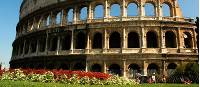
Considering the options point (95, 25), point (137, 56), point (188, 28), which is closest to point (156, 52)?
point (137, 56)

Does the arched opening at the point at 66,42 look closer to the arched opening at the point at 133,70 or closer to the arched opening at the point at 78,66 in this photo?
the arched opening at the point at 78,66

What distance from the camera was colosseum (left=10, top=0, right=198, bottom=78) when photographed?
1245 inches

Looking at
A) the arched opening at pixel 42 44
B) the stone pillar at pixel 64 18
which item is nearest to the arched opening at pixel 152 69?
the stone pillar at pixel 64 18

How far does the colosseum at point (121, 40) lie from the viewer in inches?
1245

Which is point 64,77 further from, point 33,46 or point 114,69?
point 33,46

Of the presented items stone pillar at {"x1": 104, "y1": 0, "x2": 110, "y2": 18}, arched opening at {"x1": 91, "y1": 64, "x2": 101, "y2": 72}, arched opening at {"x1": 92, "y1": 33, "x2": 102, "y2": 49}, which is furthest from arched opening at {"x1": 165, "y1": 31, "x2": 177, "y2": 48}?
arched opening at {"x1": 91, "y1": 64, "x2": 101, "y2": 72}

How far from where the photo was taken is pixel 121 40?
106 ft

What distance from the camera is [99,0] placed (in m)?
34.6

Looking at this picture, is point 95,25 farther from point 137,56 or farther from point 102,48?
point 137,56

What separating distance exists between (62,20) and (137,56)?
10.1 metres

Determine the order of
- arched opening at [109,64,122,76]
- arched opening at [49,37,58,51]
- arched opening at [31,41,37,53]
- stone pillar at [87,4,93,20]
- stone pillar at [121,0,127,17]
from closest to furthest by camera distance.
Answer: arched opening at [109,64,122,76] < stone pillar at [121,0,127,17] < stone pillar at [87,4,93,20] < arched opening at [49,37,58,51] < arched opening at [31,41,37,53]

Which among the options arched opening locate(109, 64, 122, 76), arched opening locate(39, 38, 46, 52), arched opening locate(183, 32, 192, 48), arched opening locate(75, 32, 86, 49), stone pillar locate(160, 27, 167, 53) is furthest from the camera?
arched opening locate(39, 38, 46, 52)

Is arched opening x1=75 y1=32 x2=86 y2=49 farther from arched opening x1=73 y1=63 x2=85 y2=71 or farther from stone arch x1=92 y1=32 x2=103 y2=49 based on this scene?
arched opening x1=73 y1=63 x2=85 y2=71

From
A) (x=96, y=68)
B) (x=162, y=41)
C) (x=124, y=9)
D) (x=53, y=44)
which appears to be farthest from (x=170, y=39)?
(x=53, y=44)
